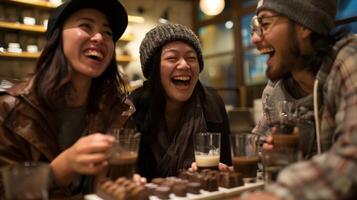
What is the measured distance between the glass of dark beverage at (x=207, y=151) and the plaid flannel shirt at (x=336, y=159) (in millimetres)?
448

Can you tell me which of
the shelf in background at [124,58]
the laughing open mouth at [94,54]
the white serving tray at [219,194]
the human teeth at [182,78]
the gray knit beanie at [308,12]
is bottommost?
the white serving tray at [219,194]

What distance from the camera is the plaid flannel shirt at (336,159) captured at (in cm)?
82

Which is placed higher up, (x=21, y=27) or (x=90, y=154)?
(x=21, y=27)

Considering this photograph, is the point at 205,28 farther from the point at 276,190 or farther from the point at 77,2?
the point at 276,190

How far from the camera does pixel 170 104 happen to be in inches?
84.9

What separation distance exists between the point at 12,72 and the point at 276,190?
4.73 metres

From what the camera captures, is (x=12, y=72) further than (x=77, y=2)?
Yes

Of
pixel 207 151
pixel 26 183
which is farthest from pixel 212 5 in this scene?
pixel 26 183

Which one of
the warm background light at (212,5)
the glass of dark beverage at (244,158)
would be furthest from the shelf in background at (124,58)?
the glass of dark beverage at (244,158)

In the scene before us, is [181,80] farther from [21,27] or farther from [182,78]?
[21,27]

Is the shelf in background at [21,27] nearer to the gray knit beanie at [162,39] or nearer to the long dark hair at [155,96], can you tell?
the gray knit beanie at [162,39]

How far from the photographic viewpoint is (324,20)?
133 cm

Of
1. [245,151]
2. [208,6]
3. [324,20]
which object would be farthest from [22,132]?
[208,6]

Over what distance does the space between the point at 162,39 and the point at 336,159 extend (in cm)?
139
